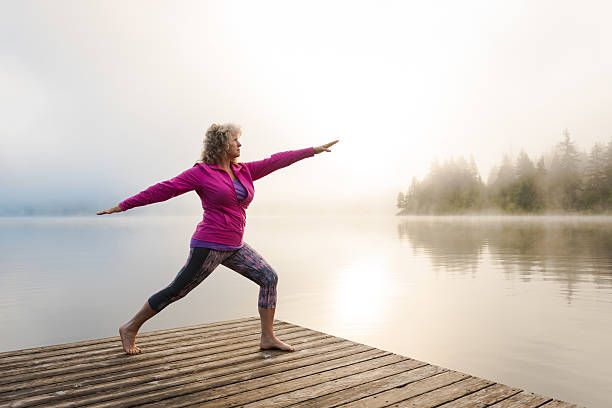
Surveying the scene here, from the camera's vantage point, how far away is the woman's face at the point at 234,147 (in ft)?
14.2

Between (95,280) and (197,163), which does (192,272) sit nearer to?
(197,163)

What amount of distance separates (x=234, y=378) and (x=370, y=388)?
3.74ft

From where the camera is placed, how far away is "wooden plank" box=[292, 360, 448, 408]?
10.8 feet

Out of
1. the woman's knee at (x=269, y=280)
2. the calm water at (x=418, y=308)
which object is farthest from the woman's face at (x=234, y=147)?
the calm water at (x=418, y=308)

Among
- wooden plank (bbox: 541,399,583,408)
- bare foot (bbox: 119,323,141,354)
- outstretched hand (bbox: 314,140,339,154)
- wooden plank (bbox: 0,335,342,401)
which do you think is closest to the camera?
wooden plank (bbox: 541,399,583,408)

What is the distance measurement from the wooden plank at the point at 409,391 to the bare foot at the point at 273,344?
1432 millimetres

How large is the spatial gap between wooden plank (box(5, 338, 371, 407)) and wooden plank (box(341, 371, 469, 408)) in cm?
97

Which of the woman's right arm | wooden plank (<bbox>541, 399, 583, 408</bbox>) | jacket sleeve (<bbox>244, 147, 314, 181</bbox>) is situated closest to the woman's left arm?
jacket sleeve (<bbox>244, 147, 314, 181</bbox>)

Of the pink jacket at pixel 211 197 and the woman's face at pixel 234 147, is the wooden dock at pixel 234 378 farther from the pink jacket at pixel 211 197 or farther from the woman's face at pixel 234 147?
the woman's face at pixel 234 147

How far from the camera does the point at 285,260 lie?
993 inches

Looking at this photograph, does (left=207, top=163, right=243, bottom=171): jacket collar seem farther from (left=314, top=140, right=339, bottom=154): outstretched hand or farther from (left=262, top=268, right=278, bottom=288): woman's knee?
(left=262, top=268, right=278, bottom=288): woman's knee

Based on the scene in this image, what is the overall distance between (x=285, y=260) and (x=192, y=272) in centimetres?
2111

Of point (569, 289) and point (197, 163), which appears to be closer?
point (197, 163)

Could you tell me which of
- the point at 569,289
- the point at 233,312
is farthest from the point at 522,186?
the point at 233,312
